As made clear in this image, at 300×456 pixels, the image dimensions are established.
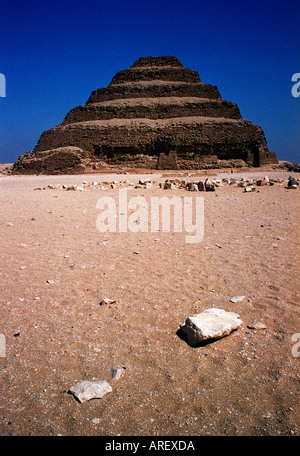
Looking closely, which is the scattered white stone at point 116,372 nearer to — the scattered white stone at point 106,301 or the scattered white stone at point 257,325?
the scattered white stone at point 106,301

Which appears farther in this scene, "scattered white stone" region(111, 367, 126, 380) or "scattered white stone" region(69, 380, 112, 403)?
"scattered white stone" region(111, 367, 126, 380)

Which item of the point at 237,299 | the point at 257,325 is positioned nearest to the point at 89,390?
the point at 257,325

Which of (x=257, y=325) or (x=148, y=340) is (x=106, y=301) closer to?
(x=148, y=340)

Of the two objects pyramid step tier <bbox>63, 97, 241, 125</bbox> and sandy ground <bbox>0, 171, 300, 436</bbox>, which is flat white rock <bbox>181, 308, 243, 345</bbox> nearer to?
sandy ground <bbox>0, 171, 300, 436</bbox>

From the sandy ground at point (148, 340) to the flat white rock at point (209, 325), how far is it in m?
0.06

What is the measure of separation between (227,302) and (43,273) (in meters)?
1.96

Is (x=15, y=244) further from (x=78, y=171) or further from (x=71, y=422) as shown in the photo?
(x=78, y=171)

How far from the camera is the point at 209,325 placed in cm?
185

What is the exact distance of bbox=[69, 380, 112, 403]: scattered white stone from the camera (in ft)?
4.69

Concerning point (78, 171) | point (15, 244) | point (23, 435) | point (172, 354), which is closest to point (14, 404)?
point (23, 435)

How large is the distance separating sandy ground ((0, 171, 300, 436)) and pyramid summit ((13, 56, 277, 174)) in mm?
26762

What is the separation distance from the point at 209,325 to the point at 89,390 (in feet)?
2.84

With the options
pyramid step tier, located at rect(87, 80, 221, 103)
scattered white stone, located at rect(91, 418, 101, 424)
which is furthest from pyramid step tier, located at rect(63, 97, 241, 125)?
scattered white stone, located at rect(91, 418, 101, 424)

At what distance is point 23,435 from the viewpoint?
1256 mm
